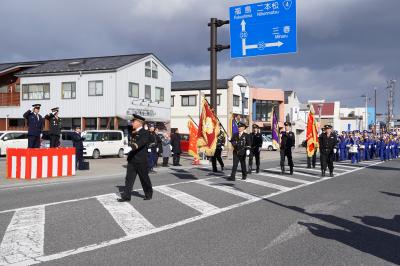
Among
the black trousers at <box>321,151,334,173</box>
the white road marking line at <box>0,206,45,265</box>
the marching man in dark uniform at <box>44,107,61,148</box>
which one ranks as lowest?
the white road marking line at <box>0,206,45,265</box>

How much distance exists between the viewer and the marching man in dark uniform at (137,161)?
9.49 metres

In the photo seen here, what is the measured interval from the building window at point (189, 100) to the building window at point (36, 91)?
59.9 ft

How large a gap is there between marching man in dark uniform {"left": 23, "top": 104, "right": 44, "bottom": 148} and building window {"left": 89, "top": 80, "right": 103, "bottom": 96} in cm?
2249

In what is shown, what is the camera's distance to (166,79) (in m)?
43.3

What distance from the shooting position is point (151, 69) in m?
41.0

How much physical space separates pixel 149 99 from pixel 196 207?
32.4 meters

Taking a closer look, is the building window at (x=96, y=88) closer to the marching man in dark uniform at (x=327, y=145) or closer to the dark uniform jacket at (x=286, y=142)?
the dark uniform jacket at (x=286, y=142)

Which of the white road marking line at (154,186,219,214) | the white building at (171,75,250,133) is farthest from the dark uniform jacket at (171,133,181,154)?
the white building at (171,75,250,133)

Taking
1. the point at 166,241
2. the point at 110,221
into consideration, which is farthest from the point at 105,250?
the point at 110,221

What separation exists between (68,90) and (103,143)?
12.4m

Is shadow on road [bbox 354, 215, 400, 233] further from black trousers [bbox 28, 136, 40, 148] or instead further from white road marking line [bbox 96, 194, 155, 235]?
black trousers [bbox 28, 136, 40, 148]

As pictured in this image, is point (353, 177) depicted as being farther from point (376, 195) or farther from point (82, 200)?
point (82, 200)

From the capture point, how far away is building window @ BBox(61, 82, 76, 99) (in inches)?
1490

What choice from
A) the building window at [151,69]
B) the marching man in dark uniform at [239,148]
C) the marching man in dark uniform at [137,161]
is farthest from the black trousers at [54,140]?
the building window at [151,69]
